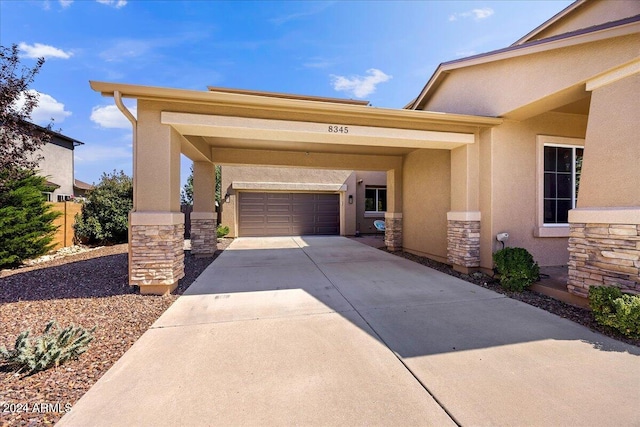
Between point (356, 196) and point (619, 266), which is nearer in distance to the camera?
point (619, 266)

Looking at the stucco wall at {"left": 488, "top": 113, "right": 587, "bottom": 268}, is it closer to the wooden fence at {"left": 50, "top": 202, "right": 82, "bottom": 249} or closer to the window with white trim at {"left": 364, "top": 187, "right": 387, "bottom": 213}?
the window with white trim at {"left": 364, "top": 187, "right": 387, "bottom": 213}

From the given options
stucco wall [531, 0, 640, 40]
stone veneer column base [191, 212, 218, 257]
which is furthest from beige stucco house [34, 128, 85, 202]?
stucco wall [531, 0, 640, 40]

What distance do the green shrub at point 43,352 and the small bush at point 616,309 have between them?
6262mm

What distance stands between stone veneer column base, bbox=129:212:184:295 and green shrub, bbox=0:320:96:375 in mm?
1976

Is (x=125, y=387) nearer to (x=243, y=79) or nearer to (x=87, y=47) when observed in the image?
(x=87, y=47)

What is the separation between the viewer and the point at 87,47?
26.6 ft

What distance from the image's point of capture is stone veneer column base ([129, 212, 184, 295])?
16.7ft

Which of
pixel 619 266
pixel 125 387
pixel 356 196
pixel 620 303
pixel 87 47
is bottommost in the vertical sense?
pixel 125 387

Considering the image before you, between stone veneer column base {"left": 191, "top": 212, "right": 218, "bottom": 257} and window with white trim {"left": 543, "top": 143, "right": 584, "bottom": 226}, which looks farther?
stone veneer column base {"left": 191, "top": 212, "right": 218, "bottom": 257}

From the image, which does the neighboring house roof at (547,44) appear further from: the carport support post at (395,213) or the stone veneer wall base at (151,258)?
the stone veneer wall base at (151,258)

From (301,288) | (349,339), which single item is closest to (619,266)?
(349,339)

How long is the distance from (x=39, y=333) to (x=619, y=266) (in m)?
7.88

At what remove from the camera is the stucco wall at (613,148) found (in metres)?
3.99

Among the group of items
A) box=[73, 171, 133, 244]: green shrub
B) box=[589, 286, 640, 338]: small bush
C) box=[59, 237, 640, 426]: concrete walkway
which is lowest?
box=[59, 237, 640, 426]: concrete walkway
